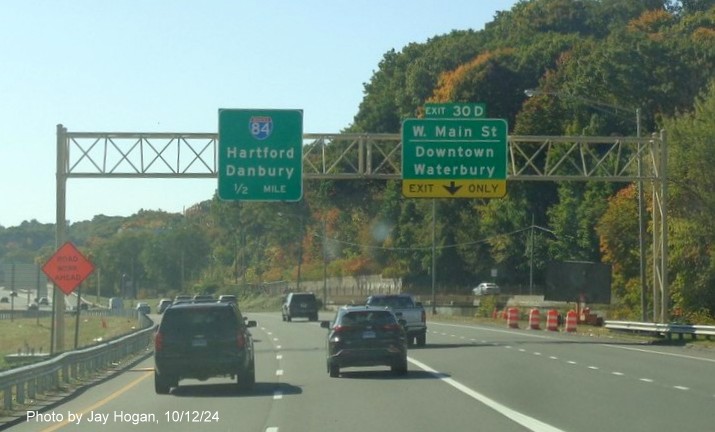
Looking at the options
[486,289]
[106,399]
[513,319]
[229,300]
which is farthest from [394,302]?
[486,289]

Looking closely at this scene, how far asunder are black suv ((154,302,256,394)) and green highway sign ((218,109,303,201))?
617 inches

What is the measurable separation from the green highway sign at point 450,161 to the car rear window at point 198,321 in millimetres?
16691

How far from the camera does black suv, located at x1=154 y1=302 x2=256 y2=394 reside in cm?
2281

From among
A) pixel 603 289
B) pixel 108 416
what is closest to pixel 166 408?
pixel 108 416

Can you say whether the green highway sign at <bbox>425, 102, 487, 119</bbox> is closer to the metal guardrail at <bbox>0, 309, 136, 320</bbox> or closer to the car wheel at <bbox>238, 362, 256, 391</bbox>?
the car wheel at <bbox>238, 362, 256, 391</bbox>

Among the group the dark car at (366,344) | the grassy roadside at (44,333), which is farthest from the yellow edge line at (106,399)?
the grassy roadside at (44,333)

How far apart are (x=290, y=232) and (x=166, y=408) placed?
10373cm

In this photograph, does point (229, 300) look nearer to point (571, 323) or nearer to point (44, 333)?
point (571, 323)

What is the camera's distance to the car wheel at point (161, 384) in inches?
904

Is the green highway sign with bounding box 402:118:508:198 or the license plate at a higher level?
the green highway sign with bounding box 402:118:508:198

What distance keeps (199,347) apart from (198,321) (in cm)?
57

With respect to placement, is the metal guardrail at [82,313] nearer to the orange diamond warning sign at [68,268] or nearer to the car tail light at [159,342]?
the orange diamond warning sign at [68,268]

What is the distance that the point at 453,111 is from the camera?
39.6 meters

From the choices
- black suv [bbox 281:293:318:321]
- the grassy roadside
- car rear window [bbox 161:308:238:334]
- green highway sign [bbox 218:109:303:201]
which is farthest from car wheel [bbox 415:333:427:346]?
black suv [bbox 281:293:318:321]
